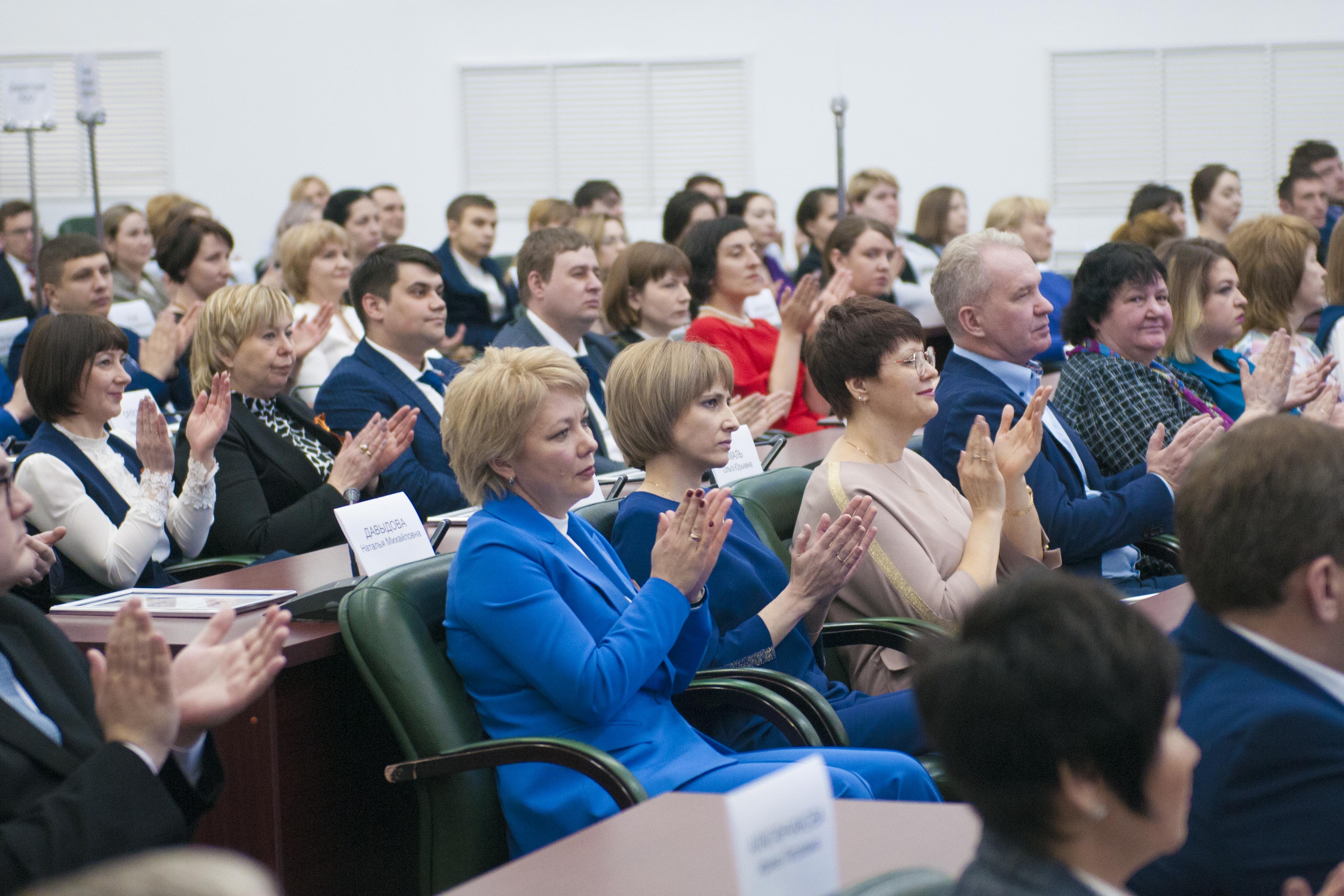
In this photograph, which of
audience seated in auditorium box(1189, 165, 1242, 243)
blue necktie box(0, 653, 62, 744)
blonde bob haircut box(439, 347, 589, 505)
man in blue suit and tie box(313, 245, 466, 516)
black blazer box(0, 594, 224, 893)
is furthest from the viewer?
audience seated in auditorium box(1189, 165, 1242, 243)

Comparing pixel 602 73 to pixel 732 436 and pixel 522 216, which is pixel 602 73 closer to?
pixel 522 216

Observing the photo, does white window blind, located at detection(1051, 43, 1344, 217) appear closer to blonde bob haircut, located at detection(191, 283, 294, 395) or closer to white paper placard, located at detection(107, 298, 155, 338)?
white paper placard, located at detection(107, 298, 155, 338)

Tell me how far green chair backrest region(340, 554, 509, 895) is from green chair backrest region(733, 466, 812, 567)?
0.82 metres

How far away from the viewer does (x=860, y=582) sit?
2609mm

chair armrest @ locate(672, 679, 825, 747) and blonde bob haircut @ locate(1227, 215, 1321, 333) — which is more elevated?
blonde bob haircut @ locate(1227, 215, 1321, 333)

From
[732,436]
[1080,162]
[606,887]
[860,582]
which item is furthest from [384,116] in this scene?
[606,887]

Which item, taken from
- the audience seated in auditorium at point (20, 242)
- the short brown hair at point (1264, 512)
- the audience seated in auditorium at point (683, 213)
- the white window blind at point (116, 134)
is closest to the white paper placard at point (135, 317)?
the audience seated in auditorium at point (20, 242)

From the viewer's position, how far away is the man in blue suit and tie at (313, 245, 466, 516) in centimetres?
362

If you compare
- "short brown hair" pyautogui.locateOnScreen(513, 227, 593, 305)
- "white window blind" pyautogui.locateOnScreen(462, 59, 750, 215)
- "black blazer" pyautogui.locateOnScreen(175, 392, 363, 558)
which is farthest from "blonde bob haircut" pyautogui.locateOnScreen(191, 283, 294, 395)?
"white window blind" pyautogui.locateOnScreen(462, 59, 750, 215)

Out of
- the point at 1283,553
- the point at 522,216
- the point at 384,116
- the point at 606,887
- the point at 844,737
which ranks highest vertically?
the point at 384,116

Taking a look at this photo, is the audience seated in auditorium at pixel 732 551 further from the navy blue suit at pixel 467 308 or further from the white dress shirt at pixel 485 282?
the white dress shirt at pixel 485 282

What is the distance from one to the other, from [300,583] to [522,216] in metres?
7.97

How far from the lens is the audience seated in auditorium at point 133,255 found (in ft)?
20.7

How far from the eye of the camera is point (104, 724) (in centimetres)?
144
